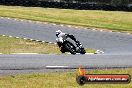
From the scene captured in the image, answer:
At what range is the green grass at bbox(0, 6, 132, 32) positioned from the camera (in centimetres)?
3662

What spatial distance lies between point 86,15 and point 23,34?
16.1 m

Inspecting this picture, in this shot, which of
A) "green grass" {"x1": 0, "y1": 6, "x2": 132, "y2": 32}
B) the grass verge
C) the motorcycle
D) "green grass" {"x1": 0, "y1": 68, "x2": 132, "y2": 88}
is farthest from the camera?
"green grass" {"x1": 0, "y1": 6, "x2": 132, "y2": 32}

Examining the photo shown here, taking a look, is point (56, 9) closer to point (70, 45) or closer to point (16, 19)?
point (16, 19)

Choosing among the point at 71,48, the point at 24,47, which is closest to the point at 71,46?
the point at 71,48

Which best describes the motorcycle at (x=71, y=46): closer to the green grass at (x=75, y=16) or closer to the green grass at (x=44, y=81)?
the green grass at (x=44, y=81)

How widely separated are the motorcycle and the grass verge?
23.4 inches

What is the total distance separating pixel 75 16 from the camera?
134ft

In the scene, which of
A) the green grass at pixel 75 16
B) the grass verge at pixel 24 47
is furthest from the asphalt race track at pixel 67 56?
the green grass at pixel 75 16

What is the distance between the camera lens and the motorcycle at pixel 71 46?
1930 cm

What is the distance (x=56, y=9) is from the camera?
150 ft

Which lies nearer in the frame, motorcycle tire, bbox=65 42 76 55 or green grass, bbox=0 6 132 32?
motorcycle tire, bbox=65 42 76 55

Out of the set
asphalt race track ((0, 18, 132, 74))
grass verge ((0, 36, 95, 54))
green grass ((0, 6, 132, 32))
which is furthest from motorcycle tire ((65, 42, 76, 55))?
green grass ((0, 6, 132, 32))

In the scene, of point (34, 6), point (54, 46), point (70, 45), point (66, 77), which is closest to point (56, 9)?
point (34, 6)

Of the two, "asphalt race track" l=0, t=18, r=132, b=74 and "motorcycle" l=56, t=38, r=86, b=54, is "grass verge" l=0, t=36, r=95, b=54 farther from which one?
"asphalt race track" l=0, t=18, r=132, b=74
